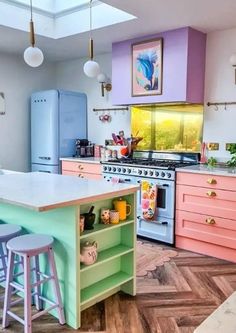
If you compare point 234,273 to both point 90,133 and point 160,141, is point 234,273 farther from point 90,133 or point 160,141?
point 90,133

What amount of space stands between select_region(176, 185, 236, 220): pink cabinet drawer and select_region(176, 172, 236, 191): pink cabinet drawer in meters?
0.04

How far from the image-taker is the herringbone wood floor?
2.21m

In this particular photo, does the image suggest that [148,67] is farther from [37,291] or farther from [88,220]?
[37,291]

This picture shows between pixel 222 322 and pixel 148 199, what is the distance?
281 centimetres

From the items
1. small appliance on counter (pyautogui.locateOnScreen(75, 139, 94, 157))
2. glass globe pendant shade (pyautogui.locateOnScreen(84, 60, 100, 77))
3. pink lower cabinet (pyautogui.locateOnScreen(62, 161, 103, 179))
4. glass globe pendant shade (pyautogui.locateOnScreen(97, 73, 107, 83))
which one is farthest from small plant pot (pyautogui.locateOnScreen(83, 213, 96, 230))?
glass globe pendant shade (pyautogui.locateOnScreen(97, 73, 107, 83))

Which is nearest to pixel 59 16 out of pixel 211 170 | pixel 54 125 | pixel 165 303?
pixel 54 125

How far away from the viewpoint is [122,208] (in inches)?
98.7

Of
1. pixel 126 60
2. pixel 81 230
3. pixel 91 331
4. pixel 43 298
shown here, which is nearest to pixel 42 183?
pixel 81 230

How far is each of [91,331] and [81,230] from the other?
25.3 inches

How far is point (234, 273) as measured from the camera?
305 cm

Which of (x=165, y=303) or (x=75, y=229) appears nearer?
(x=75, y=229)

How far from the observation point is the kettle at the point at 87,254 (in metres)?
2.24

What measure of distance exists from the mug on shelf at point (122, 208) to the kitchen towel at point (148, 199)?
3.85ft

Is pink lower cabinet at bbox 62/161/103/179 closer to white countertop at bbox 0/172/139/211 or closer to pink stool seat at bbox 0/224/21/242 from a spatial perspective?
white countertop at bbox 0/172/139/211
